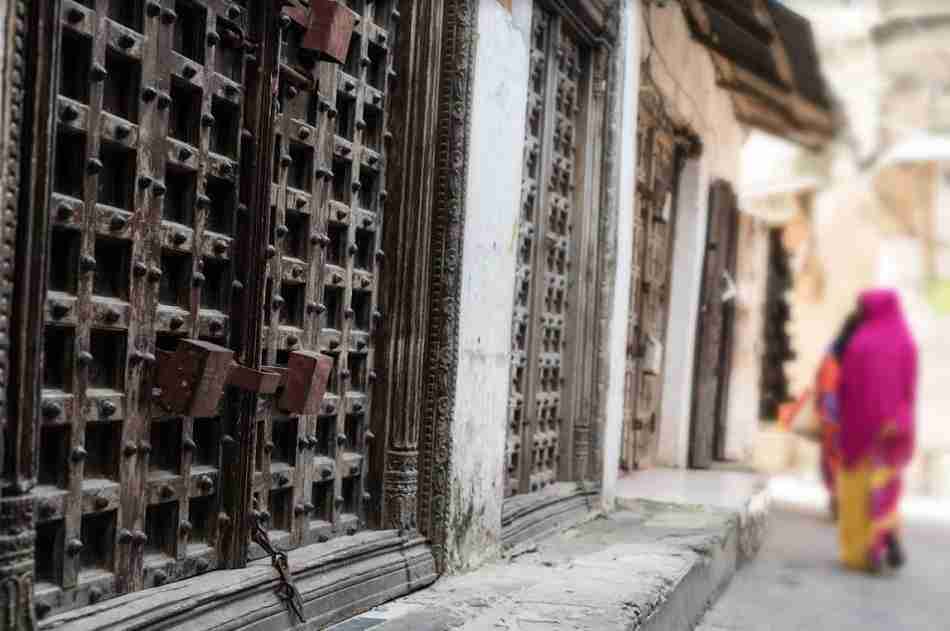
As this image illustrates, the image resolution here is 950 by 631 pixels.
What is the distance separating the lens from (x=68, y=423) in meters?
2.50

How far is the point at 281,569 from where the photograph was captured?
10.5 ft

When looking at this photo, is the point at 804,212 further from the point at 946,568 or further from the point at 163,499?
the point at 163,499

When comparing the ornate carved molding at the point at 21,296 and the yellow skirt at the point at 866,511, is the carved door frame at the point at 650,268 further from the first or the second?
the ornate carved molding at the point at 21,296

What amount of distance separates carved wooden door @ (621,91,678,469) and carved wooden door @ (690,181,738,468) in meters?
0.41

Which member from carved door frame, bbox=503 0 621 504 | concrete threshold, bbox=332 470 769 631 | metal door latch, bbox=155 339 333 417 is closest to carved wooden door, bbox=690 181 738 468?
concrete threshold, bbox=332 470 769 631

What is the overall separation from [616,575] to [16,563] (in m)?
2.69

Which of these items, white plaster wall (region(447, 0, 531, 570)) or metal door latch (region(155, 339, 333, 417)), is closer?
metal door latch (region(155, 339, 333, 417))

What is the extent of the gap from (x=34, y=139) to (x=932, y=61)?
1619 cm

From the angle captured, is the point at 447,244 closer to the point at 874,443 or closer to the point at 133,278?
the point at 133,278

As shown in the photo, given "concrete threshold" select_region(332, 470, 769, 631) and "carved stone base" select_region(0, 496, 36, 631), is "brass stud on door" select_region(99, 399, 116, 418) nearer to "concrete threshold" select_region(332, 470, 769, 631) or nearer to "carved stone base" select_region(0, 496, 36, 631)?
"carved stone base" select_region(0, 496, 36, 631)

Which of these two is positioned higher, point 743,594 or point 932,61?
point 932,61

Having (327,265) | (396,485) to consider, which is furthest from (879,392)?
(327,265)

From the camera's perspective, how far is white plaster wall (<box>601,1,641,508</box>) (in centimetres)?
619

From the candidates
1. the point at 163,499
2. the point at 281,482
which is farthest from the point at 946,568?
the point at 163,499
